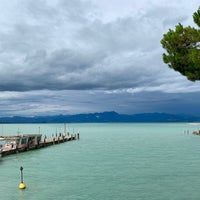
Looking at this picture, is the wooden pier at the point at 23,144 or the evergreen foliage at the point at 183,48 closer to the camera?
the evergreen foliage at the point at 183,48

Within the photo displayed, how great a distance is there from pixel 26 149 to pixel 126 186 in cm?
4487

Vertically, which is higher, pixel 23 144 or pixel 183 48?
pixel 183 48

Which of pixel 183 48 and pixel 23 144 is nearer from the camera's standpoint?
pixel 183 48

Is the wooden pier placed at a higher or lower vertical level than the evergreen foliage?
lower

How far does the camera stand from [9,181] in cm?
3709

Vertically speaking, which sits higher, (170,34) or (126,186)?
(170,34)

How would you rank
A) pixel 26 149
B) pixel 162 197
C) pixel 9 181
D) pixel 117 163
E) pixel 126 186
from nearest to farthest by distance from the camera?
pixel 162 197 < pixel 126 186 < pixel 9 181 < pixel 117 163 < pixel 26 149

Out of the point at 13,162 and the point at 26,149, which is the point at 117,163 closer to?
the point at 13,162

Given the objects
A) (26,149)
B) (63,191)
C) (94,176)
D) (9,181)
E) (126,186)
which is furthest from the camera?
(26,149)

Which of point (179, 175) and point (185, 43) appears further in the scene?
point (179, 175)

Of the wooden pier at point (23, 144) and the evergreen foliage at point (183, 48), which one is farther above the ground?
the evergreen foliage at point (183, 48)

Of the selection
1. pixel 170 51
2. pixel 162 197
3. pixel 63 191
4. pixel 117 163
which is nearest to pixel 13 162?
pixel 117 163

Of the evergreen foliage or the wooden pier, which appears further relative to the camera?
the wooden pier

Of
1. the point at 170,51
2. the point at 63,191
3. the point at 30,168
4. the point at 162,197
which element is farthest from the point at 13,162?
the point at 170,51
